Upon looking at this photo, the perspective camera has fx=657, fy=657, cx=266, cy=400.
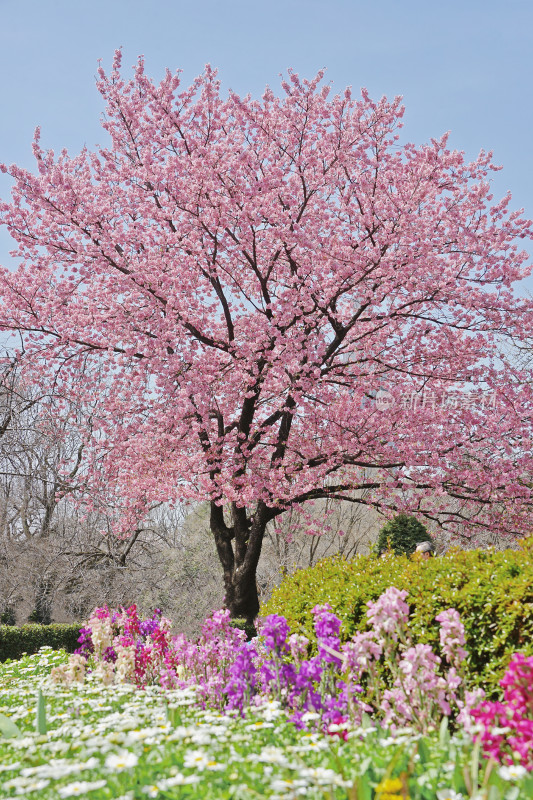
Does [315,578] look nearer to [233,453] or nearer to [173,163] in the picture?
[233,453]

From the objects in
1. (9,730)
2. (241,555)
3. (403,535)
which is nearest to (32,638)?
(241,555)

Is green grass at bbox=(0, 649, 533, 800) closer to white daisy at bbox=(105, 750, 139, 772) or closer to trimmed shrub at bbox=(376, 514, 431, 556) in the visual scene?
white daisy at bbox=(105, 750, 139, 772)

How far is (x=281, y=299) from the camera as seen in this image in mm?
10289

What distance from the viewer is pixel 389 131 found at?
34.4 ft

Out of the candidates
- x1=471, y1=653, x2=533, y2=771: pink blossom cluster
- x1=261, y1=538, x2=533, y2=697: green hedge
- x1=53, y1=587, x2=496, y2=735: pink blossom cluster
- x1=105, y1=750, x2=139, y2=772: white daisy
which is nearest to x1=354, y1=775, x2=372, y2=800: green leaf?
x1=471, y1=653, x2=533, y2=771: pink blossom cluster

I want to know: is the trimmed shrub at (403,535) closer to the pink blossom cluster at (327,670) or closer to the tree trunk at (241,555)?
the tree trunk at (241,555)

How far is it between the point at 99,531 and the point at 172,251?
856 cm

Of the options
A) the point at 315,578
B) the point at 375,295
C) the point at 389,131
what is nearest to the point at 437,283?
the point at 375,295

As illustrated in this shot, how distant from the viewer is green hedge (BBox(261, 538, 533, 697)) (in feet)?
12.8

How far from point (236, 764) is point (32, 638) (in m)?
9.97

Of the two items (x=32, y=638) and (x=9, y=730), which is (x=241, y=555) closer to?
(x=32, y=638)

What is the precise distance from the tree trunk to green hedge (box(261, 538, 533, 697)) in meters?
5.18

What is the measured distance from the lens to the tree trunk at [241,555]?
437 inches

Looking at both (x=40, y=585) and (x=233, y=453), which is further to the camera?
(x=40, y=585)
